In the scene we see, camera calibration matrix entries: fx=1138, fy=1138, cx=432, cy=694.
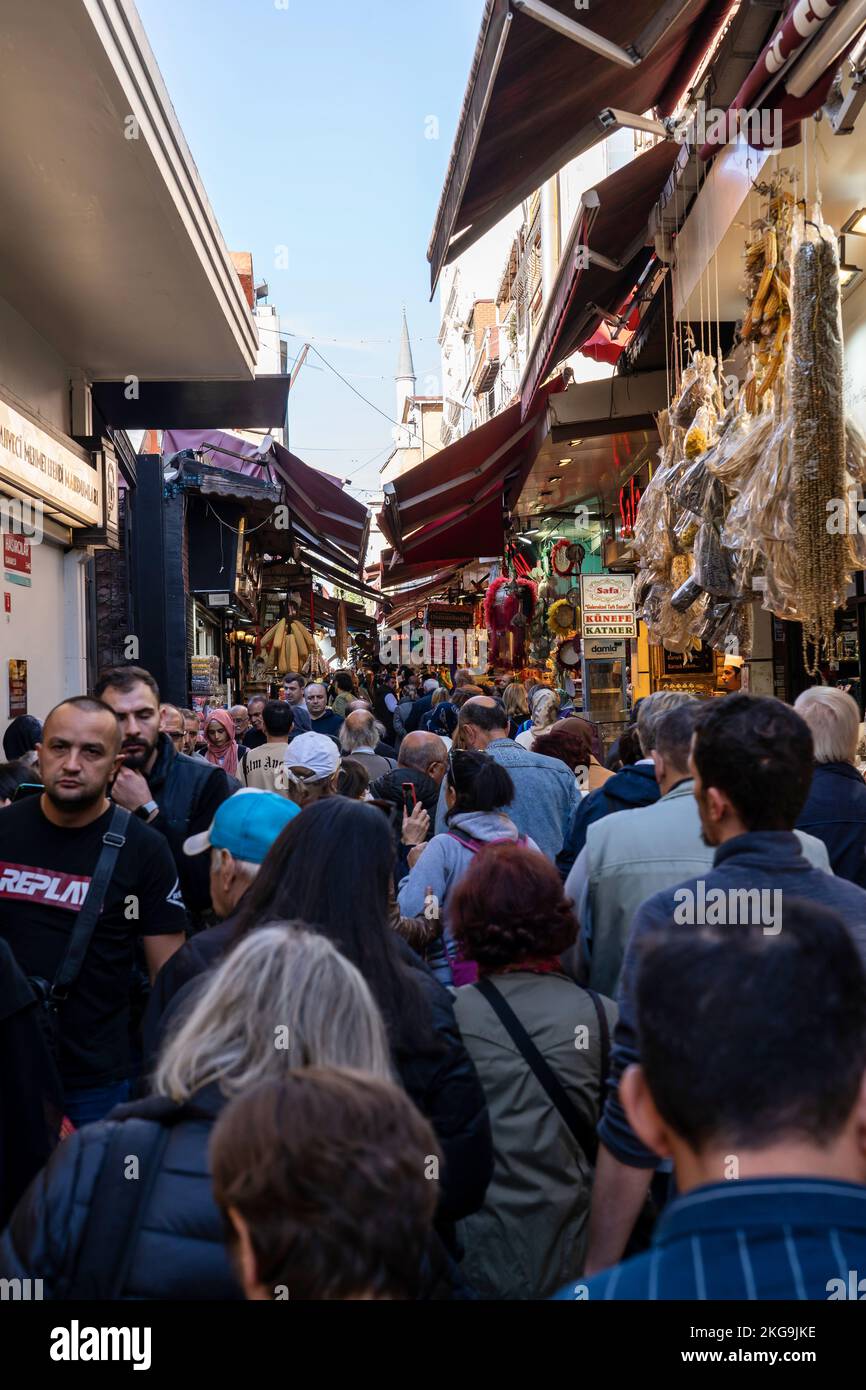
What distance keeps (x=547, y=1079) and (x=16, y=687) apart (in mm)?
6469

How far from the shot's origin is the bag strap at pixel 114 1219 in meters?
1.63

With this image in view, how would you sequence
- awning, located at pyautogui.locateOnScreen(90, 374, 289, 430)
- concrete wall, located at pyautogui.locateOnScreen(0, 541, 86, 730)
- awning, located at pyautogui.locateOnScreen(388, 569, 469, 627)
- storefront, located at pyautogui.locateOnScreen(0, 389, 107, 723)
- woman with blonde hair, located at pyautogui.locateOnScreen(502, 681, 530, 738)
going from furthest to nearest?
awning, located at pyautogui.locateOnScreen(388, 569, 469, 627), woman with blonde hair, located at pyautogui.locateOnScreen(502, 681, 530, 738), awning, located at pyautogui.locateOnScreen(90, 374, 289, 430), concrete wall, located at pyautogui.locateOnScreen(0, 541, 86, 730), storefront, located at pyautogui.locateOnScreen(0, 389, 107, 723)

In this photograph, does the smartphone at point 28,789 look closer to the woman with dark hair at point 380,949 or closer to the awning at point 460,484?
the woman with dark hair at point 380,949

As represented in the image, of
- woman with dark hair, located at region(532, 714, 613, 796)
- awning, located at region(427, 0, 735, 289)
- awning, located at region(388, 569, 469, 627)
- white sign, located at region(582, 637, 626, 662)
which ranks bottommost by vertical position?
woman with dark hair, located at region(532, 714, 613, 796)

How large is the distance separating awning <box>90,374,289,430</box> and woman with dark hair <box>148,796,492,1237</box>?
25.1 ft

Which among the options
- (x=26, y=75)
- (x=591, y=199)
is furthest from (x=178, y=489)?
(x=26, y=75)

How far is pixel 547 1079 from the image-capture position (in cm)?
270

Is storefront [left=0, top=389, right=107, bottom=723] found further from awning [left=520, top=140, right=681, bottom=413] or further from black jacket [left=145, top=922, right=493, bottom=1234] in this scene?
black jacket [left=145, top=922, right=493, bottom=1234]

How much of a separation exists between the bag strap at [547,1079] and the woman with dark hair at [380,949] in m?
0.24

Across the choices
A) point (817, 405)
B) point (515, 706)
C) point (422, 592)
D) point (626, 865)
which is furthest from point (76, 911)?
point (422, 592)

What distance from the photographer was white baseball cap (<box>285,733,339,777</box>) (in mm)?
5875

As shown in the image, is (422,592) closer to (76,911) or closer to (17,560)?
(17,560)

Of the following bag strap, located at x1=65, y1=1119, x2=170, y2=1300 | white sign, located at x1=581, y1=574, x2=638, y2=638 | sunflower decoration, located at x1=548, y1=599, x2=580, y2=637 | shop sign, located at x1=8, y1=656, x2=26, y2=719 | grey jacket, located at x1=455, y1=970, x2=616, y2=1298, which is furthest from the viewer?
sunflower decoration, located at x1=548, y1=599, x2=580, y2=637

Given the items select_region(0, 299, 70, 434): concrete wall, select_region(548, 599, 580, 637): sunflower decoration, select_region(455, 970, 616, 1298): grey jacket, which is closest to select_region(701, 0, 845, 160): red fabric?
select_region(455, 970, 616, 1298): grey jacket
